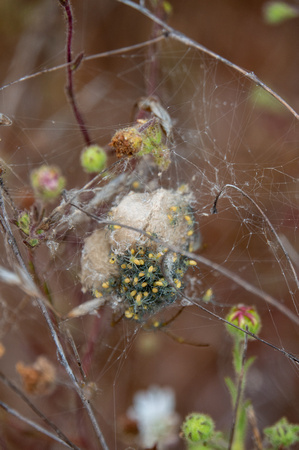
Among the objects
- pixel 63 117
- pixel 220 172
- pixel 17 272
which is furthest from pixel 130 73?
pixel 17 272

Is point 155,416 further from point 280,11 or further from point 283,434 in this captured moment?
point 280,11

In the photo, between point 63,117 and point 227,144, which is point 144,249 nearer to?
point 227,144

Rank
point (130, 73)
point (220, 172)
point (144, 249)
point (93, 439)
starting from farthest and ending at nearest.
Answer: point (130, 73)
point (93, 439)
point (220, 172)
point (144, 249)

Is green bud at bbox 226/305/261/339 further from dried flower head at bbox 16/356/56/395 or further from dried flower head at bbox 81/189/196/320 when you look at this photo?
dried flower head at bbox 16/356/56/395

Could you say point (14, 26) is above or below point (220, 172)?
above

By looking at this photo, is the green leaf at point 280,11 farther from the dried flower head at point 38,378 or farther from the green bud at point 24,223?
the dried flower head at point 38,378

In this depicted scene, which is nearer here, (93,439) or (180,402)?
(93,439)

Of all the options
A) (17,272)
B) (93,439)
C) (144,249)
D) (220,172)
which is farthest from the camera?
(93,439)

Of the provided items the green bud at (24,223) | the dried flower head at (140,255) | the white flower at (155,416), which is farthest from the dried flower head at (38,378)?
the green bud at (24,223)
